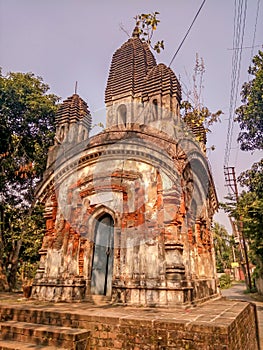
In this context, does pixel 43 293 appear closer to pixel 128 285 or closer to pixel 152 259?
pixel 128 285

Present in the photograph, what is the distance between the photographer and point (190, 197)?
878 centimetres

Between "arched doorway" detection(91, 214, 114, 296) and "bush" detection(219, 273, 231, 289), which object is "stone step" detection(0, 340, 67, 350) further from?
"bush" detection(219, 273, 231, 289)

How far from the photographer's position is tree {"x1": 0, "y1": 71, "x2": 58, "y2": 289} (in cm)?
1435

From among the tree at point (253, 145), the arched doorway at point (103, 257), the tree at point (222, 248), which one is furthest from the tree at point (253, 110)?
the tree at point (222, 248)

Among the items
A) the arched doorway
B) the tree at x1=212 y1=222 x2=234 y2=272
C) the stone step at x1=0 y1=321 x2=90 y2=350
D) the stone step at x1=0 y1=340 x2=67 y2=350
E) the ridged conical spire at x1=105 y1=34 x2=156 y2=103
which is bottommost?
the stone step at x1=0 y1=340 x2=67 y2=350

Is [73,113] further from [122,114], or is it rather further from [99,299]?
[99,299]

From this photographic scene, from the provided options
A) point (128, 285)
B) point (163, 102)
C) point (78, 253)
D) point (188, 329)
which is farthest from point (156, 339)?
point (163, 102)

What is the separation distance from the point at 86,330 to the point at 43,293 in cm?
376

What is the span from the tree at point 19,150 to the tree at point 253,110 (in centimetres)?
1020

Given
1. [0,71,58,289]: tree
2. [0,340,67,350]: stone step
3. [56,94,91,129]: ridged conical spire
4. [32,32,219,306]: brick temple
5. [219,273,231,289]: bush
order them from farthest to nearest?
[219,273,231,289]: bush → [0,71,58,289]: tree → [56,94,91,129]: ridged conical spire → [32,32,219,306]: brick temple → [0,340,67,350]: stone step

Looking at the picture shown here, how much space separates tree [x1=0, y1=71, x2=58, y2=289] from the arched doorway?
6875 mm

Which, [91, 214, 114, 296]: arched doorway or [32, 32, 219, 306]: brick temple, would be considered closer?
[32, 32, 219, 306]: brick temple

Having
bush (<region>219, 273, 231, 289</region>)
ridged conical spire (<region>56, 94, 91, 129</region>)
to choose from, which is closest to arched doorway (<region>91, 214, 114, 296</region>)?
ridged conical spire (<region>56, 94, 91, 129</region>)

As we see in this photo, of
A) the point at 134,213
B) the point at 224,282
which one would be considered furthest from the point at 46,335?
the point at 224,282
